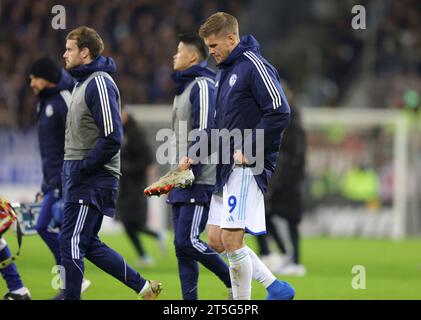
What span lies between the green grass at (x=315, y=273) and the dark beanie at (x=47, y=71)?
218 cm

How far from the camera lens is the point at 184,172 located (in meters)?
8.34

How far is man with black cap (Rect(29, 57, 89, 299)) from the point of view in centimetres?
975

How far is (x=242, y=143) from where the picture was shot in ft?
26.1

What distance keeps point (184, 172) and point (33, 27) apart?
17850 millimetres

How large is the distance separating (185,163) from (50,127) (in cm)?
192

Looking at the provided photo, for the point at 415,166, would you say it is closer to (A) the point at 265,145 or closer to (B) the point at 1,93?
(B) the point at 1,93

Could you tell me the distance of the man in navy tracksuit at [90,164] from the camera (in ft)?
27.0

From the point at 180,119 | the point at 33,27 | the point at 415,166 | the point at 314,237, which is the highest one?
the point at 33,27

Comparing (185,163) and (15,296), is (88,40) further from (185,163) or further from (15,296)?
(15,296)

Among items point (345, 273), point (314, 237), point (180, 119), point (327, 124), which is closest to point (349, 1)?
point (327, 124)

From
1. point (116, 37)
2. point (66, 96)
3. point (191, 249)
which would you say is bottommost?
point (191, 249)

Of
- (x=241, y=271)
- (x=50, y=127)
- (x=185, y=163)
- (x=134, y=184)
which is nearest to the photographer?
(x=241, y=271)

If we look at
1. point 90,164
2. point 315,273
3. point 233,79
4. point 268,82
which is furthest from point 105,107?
point 315,273

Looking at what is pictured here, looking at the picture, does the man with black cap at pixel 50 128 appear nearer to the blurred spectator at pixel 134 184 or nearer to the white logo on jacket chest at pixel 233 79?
the white logo on jacket chest at pixel 233 79
